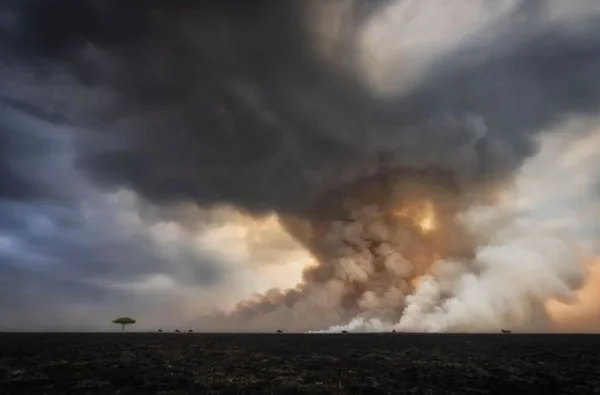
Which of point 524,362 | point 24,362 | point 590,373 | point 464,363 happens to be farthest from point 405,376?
point 24,362

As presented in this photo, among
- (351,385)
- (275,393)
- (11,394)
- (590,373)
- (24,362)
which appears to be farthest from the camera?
(24,362)

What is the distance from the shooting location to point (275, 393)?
162ft

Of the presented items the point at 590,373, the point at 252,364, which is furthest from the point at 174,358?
the point at 590,373

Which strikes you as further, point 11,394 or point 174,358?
point 174,358

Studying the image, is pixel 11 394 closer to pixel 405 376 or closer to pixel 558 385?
pixel 405 376

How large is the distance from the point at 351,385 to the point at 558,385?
1067 inches

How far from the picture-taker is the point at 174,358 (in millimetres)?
85312

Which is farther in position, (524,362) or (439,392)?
(524,362)

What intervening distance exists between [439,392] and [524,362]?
4328cm

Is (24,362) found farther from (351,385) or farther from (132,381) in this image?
(351,385)

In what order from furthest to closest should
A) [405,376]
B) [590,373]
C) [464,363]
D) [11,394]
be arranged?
[464,363]
[590,373]
[405,376]
[11,394]

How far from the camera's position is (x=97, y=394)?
47.2 m

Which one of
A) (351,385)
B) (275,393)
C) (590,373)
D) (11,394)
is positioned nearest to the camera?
(11,394)

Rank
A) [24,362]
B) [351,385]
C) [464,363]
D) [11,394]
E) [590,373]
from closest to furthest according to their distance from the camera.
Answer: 1. [11,394]
2. [351,385]
3. [590,373]
4. [24,362]
5. [464,363]
